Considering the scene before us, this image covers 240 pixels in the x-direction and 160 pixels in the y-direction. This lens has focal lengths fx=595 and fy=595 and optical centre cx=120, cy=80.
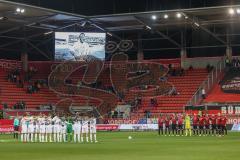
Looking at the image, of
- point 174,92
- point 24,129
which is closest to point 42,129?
point 24,129

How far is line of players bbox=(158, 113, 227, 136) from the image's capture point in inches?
1946

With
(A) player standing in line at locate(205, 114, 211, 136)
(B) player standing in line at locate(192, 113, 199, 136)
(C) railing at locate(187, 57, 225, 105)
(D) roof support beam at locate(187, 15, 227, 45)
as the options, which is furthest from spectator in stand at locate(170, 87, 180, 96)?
(A) player standing in line at locate(205, 114, 211, 136)

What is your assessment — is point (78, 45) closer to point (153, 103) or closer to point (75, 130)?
point (153, 103)

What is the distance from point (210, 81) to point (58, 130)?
3275 centimetres

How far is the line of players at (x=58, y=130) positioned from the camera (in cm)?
4059

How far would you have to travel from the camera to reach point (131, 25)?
72.0 m

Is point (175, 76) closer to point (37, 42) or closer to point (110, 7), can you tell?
point (110, 7)

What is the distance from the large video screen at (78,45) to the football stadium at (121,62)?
11 centimetres

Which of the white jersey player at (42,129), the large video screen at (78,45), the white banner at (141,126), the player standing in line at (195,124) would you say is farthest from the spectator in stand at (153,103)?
the white jersey player at (42,129)

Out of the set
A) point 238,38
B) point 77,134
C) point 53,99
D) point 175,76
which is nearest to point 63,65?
point 53,99

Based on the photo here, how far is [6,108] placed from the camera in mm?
66500

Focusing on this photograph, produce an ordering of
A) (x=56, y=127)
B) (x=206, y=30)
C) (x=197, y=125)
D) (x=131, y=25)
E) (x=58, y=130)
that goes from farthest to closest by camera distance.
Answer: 1. (x=131, y=25)
2. (x=206, y=30)
3. (x=197, y=125)
4. (x=56, y=127)
5. (x=58, y=130)

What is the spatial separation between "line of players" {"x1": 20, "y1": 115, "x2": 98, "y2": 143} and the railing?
26.6m

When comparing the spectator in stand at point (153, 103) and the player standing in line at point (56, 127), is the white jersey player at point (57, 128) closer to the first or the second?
the player standing in line at point (56, 127)
